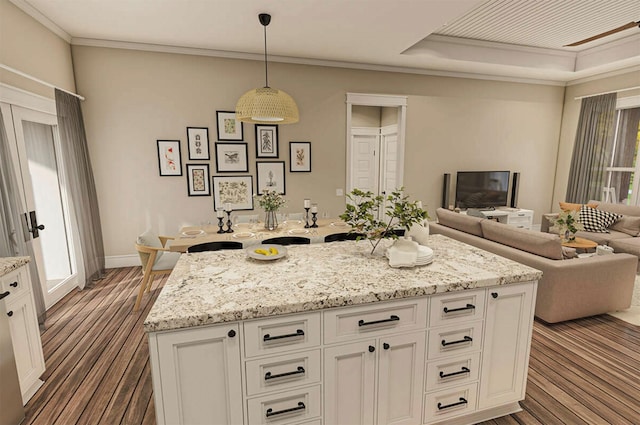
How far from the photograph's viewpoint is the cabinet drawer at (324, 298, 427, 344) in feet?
5.12

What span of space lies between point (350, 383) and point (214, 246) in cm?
194

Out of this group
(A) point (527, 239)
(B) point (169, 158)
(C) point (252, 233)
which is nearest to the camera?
(A) point (527, 239)

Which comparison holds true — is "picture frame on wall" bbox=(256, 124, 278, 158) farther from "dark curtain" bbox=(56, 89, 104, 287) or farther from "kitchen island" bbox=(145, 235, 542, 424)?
"kitchen island" bbox=(145, 235, 542, 424)

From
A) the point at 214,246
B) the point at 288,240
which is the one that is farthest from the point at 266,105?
the point at 214,246

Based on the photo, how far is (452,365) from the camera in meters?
1.79

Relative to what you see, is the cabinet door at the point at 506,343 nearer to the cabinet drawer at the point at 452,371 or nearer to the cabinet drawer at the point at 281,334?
the cabinet drawer at the point at 452,371

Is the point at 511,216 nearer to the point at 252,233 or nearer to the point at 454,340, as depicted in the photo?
the point at 252,233

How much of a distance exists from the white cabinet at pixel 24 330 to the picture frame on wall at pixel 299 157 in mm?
3512

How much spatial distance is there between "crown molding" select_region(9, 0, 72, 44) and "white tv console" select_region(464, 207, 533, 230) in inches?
264

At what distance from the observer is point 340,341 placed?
1585mm

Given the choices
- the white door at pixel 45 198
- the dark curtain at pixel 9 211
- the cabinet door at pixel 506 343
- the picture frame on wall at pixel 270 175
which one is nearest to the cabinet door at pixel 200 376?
the cabinet door at pixel 506 343

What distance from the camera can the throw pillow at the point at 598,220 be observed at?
498cm

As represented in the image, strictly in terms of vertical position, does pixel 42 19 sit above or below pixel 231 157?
above

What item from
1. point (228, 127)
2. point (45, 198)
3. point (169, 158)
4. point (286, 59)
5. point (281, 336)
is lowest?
point (281, 336)
